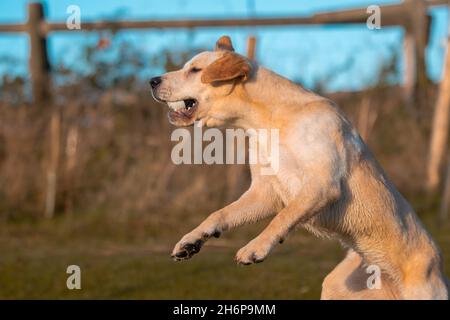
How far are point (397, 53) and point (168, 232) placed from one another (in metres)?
6.76

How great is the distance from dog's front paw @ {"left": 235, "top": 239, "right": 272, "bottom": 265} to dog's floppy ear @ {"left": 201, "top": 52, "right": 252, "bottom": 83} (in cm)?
120

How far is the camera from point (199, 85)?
6551 mm

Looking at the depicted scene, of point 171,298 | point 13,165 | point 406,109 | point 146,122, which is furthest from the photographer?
point 406,109

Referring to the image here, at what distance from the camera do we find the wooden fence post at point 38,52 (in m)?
16.0

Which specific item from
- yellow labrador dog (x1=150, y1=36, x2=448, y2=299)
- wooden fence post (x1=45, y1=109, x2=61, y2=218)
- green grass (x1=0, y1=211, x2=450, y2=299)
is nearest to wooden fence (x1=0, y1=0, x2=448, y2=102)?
wooden fence post (x1=45, y1=109, x2=61, y2=218)

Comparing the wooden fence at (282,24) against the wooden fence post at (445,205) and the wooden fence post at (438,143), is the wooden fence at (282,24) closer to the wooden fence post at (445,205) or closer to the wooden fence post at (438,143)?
the wooden fence post at (438,143)

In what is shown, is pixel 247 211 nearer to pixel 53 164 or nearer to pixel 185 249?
pixel 185 249

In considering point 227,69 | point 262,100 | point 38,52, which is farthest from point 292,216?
point 38,52

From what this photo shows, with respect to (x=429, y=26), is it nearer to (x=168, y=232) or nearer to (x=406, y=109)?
(x=406, y=109)

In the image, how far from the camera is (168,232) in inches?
543

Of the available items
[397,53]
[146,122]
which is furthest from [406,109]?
[146,122]

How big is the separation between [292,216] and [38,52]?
1143cm

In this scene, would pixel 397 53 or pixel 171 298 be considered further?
pixel 397 53

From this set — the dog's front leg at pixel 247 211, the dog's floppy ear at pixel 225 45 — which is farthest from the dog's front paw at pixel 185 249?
the dog's floppy ear at pixel 225 45
